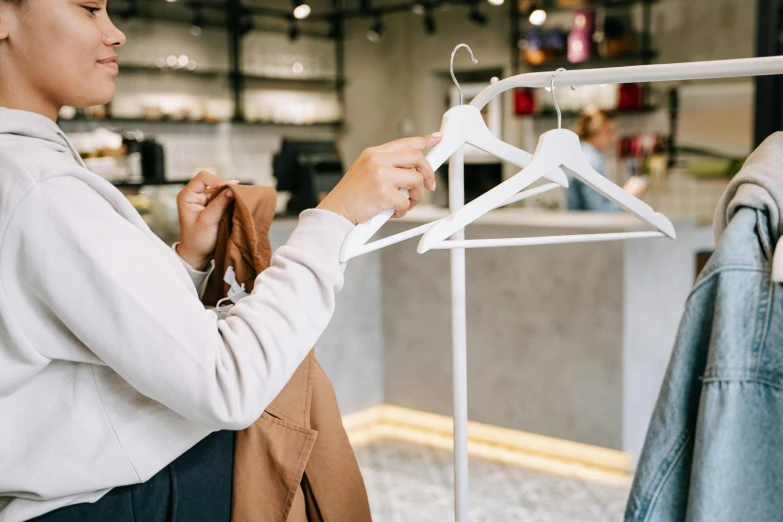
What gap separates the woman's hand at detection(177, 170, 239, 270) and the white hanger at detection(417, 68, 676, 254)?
42 cm

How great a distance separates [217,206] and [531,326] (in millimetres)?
2802

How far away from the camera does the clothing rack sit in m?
1.05

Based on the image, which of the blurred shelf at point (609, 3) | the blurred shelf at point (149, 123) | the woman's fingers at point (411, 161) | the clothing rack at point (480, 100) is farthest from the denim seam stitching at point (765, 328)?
the blurred shelf at point (609, 3)

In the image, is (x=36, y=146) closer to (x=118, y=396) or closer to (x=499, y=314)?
(x=118, y=396)

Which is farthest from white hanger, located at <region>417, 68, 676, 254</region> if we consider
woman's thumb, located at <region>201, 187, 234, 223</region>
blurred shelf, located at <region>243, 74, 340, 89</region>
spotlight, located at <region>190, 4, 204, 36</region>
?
blurred shelf, located at <region>243, 74, 340, 89</region>

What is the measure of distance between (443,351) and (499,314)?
0.39m

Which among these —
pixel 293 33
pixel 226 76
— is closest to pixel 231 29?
pixel 226 76

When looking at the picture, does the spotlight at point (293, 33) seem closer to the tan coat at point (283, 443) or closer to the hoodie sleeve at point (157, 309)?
the tan coat at point (283, 443)

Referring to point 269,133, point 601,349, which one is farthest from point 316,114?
point 601,349

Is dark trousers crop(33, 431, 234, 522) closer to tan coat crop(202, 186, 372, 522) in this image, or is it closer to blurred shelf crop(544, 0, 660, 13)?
tan coat crop(202, 186, 372, 522)

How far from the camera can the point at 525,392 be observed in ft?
13.0

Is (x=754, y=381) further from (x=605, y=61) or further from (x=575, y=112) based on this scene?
(x=605, y=61)

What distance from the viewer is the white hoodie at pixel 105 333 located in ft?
2.98

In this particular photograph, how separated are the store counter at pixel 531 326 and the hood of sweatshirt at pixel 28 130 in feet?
8.77
